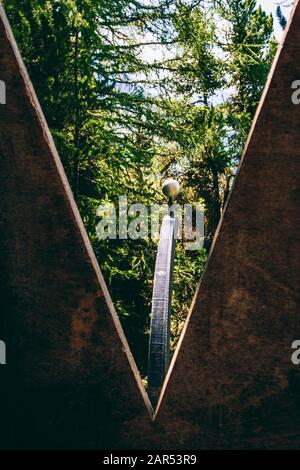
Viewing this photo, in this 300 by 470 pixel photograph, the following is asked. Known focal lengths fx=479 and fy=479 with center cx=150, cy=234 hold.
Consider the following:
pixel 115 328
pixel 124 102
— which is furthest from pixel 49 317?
pixel 124 102

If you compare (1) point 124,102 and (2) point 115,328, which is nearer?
(2) point 115,328

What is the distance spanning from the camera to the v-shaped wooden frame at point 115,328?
2959mm

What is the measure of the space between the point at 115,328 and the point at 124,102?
6072 mm

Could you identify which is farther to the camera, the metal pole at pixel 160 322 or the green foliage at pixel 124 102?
the green foliage at pixel 124 102

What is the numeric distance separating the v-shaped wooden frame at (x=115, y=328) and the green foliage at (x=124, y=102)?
460 cm

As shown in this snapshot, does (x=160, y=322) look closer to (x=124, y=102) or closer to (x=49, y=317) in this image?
(x=49, y=317)

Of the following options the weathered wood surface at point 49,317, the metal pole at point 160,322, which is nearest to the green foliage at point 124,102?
the metal pole at point 160,322

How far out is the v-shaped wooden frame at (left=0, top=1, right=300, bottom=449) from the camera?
2959mm

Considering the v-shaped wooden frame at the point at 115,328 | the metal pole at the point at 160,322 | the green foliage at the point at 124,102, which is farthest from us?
the green foliage at the point at 124,102

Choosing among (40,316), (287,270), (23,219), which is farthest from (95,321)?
(287,270)

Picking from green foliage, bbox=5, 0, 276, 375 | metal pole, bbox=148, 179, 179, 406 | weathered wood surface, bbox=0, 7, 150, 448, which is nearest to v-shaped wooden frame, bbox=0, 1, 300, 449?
weathered wood surface, bbox=0, 7, 150, 448

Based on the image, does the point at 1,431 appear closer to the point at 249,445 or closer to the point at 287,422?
the point at 249,445

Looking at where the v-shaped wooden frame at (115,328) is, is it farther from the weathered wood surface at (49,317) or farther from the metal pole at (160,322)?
the metal pole at (160,322)

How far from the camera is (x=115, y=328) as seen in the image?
9.95 ft
